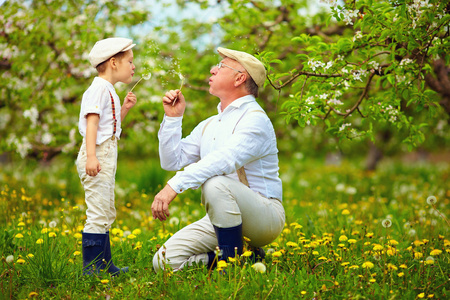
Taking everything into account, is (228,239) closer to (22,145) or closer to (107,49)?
(107,49)

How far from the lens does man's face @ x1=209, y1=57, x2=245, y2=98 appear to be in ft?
10.4

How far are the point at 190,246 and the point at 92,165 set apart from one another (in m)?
0.85

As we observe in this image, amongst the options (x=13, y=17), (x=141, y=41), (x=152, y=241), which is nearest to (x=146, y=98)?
(x=141, y=41)

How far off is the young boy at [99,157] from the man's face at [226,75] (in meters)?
0.63

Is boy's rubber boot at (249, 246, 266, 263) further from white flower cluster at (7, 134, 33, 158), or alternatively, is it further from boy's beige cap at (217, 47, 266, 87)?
white flower cluster at (7, 134, 33, 158)

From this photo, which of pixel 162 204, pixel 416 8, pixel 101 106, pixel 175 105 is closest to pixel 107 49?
pixel 101 106

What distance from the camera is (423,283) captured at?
2.78 metres

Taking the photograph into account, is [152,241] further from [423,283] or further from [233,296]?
[423,283]

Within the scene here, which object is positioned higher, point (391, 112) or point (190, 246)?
point (391, 112)

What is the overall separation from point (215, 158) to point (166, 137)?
54cm

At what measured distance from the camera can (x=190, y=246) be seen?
3109mm

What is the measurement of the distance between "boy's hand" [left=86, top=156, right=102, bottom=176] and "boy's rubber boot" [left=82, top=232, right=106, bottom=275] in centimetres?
41

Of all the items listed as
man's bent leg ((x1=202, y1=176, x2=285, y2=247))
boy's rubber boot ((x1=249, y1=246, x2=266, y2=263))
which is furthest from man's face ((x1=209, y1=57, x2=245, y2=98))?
boy's rubber boot ((x1=249, y1=246, x2=266, y2=263))

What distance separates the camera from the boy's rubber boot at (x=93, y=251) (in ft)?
9.58
